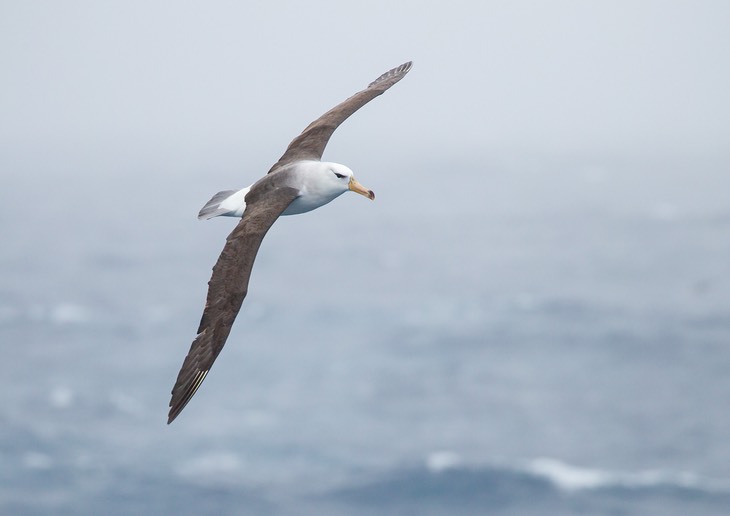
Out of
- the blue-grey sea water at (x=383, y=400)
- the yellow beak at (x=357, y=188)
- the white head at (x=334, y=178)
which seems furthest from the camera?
the blue-grey sea water at (x=383, y=400)

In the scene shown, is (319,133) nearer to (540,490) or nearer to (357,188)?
(357,188)

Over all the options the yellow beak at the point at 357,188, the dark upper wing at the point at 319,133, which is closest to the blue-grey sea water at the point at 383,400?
the dark upper wing at the point at 319,133

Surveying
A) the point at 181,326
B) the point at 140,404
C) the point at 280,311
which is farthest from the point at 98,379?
the point at 280,311

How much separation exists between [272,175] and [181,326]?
5088 inches

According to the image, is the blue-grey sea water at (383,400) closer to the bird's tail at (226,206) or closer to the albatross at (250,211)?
the albatross at (250,211)

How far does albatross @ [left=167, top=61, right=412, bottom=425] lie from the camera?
18.0 metres

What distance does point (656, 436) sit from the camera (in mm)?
101250

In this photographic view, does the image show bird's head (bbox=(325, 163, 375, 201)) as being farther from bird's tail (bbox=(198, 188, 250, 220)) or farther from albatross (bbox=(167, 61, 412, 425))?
bird's tail (bbox=(198, 188, 250, 220))

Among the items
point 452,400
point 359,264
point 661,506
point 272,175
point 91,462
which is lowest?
point 272,175

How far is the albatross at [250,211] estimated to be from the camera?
18031 millimetres

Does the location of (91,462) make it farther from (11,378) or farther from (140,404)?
(11,378)

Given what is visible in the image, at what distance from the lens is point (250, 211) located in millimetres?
19547

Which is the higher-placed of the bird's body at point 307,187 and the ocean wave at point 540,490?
the ocean wave at point 540,490

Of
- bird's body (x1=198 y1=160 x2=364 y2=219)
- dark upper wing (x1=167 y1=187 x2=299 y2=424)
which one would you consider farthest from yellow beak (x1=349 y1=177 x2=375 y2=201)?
dark upper wing (x1=167 y1=187 x2=299 y2=424)
